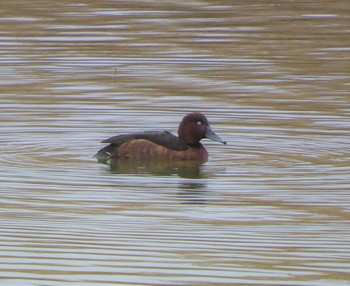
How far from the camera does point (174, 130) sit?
1509 cm

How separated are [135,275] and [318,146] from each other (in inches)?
224

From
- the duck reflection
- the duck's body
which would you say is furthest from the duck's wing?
the duck reflection

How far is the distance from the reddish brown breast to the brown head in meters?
0.13

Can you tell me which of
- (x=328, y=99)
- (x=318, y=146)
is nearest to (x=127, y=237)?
(x=318, y=146)

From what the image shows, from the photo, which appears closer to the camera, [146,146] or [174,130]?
[146,146]

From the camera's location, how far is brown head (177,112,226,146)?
13.9 m

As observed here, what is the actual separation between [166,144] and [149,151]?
0.59ft

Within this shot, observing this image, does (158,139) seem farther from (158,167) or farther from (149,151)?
(158,167)

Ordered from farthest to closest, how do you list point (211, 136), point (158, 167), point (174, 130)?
1. point (174, 130)
2. point (211, 136)
3. point (158, 167)

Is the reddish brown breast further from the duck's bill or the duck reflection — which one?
the duck's bill

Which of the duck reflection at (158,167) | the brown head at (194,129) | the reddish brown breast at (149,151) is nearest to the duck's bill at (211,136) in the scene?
the brown head at (194,129)

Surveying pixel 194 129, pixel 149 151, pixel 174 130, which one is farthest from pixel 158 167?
pixel 174 130

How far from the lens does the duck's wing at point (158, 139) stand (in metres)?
13.8

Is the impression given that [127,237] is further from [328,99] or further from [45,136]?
[328,99]
